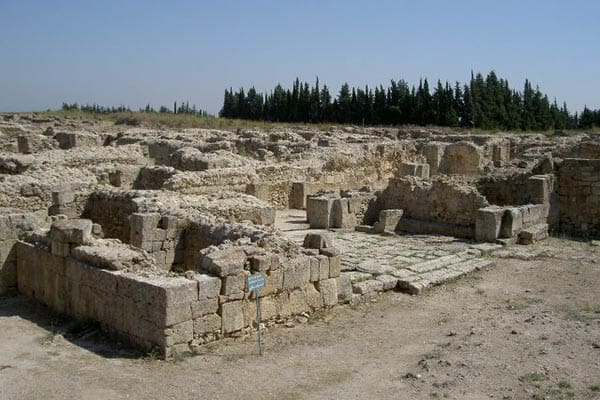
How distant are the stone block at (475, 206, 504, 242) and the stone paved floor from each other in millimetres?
435

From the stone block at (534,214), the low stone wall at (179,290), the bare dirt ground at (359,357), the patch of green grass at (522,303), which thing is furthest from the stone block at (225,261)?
the stone block at (534,214)

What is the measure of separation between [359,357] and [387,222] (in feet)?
27.6

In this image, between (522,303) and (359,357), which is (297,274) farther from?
(522,303)

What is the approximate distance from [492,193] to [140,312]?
41.1 ft

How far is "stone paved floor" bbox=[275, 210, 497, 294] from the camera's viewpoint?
11117 mm

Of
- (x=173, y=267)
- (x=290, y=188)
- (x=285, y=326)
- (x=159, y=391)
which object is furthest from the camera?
(x=290, y=188)

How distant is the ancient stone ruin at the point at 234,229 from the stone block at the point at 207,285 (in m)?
0.03

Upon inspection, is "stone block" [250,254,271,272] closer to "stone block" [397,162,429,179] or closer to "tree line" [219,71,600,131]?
"stone block" [397,162,429,179]

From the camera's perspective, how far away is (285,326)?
8.82m

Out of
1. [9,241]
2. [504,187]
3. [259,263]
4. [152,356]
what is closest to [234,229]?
[259,263]

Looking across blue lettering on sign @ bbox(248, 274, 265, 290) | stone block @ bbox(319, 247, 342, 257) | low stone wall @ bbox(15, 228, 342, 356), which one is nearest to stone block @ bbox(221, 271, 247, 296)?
low stone wall @ bbox(15, 228, 342, 356)

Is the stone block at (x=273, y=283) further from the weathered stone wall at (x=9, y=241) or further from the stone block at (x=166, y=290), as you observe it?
the weathered stone wall at (x=9, y=241)

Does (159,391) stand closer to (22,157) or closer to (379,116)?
(22,157)

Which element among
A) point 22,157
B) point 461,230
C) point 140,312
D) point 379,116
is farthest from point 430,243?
point 379,116
